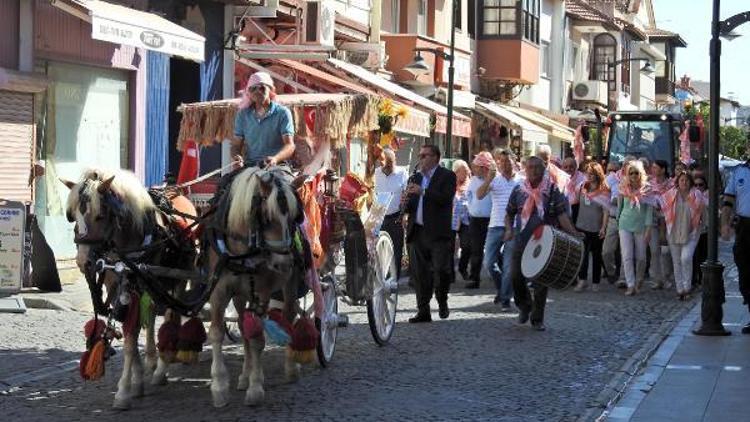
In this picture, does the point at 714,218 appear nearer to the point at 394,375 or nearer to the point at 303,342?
the point at 394,375

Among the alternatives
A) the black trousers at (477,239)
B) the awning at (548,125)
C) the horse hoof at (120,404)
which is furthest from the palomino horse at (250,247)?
the awning at (548,125)

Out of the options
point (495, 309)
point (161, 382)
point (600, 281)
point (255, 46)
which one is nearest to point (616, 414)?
point (161, 382)

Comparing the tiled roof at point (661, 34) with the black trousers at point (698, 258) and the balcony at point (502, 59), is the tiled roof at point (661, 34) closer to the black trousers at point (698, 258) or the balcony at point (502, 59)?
the balcony at point (502, 59)

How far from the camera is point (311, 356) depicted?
31.0 feet

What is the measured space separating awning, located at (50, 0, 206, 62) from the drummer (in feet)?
17.1

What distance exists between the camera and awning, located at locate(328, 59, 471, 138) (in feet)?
85.3

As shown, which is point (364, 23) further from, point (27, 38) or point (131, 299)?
point (131, 299)

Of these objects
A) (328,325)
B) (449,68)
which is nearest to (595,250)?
(449,68)

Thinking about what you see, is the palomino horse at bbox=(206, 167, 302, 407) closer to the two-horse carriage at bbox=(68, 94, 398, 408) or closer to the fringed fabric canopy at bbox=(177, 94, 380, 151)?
the two-horse carriage at bbox=(68, 94, 398, 408)

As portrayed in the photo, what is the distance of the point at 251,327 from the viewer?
8.77 m

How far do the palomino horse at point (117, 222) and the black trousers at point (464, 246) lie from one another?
1026 centimetres

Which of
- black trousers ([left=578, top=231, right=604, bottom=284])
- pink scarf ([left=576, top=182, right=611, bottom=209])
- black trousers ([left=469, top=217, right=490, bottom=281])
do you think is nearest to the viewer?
black trousers ([left=469, top=217, right=490, bottom=281])

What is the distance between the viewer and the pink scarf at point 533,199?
44.9 feet

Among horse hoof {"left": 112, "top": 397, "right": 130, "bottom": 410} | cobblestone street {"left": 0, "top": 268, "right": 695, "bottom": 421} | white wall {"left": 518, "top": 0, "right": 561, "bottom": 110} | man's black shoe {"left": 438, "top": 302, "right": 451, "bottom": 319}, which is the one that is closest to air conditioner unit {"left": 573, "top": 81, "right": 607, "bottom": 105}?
white wall {"left": 518, "top": 0, "right": 561, "bottom": 110}
